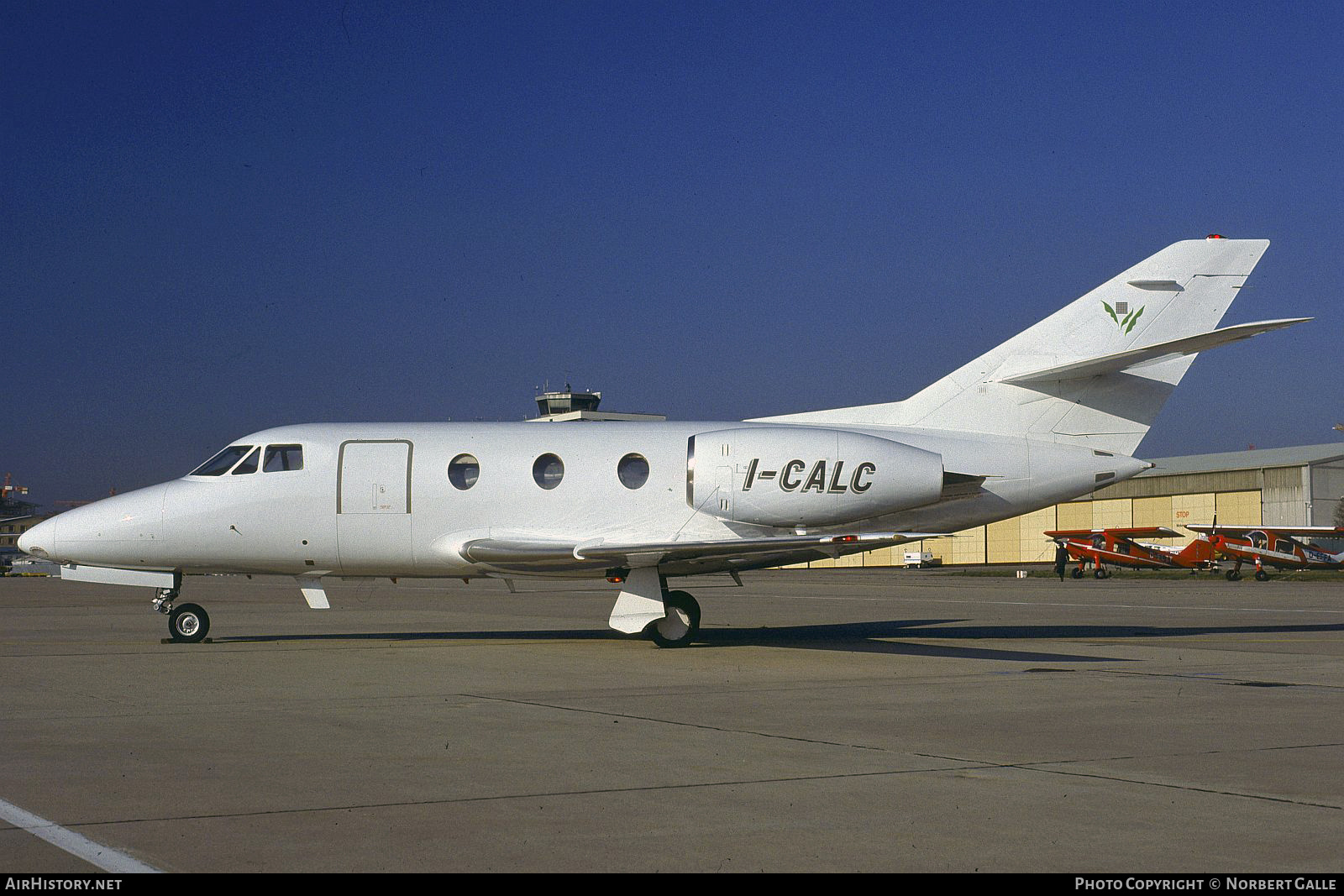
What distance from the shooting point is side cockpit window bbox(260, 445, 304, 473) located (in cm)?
1847

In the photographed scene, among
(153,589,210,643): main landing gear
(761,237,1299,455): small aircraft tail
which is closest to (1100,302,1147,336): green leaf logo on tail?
(761,237,1299,455): small aircraft tail

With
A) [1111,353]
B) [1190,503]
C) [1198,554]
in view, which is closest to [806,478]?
[1111,353]

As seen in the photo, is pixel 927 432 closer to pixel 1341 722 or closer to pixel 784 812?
pixel 1341 722

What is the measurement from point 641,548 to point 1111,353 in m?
7.85

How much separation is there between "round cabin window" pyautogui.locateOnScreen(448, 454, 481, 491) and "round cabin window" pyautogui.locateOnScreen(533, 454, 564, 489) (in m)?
0.84

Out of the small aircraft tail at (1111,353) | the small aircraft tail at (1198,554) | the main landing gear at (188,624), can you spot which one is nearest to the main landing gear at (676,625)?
the small aircraft tail at (1111,353)

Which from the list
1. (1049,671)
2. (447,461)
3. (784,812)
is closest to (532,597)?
(447,461)

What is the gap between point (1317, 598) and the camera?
3512cm

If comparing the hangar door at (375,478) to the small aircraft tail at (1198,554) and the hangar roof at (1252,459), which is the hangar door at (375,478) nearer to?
the small aircraft tail at (1198,554)

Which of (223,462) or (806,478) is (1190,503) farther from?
(223,462)

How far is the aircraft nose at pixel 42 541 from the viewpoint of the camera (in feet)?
59.9

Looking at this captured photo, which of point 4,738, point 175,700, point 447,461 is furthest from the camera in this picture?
point 447,461

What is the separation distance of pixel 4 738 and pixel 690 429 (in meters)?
11.1

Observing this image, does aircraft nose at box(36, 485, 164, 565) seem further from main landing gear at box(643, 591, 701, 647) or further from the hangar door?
main landing gear at box(643, 591, 701, 647)
